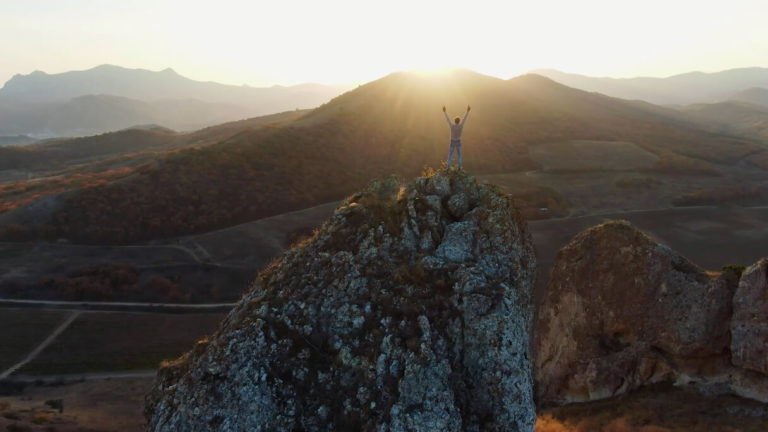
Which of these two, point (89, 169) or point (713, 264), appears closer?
point (713, 264)

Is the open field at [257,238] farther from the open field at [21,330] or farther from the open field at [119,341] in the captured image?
the open field at [21,330]

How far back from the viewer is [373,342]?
11031mm

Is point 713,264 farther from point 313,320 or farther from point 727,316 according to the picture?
point 313,320

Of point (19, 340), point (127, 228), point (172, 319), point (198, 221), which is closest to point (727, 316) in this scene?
point (172, 319)

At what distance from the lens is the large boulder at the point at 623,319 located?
19.4 metres

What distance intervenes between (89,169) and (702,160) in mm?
121013

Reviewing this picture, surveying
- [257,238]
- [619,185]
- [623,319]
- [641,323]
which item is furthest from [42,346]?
[619,185]

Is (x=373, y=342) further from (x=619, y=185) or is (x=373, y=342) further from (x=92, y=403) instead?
(x=619, y=185)

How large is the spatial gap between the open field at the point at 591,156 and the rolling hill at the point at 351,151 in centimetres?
305

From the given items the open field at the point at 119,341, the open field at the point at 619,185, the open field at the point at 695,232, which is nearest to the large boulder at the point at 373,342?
the open field at the point at 119,341

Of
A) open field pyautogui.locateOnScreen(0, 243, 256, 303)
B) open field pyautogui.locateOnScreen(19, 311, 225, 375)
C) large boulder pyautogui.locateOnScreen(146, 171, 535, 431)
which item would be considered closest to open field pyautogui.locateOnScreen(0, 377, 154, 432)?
open field pyautogui.locateOnScreen(19, 311, 225, 375)

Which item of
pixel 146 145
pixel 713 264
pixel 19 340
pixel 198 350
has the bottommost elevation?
pixel 713 264

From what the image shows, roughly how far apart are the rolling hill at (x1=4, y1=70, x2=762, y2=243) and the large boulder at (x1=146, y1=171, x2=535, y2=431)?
147ft

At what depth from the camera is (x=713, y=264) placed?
44.5m
